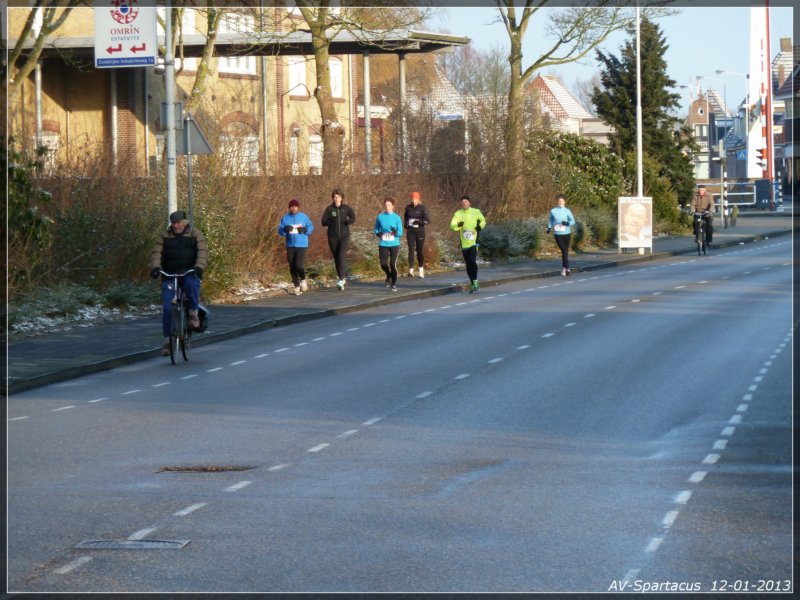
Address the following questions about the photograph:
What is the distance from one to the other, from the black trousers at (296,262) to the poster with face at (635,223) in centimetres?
1582

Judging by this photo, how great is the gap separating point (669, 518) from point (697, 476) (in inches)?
53.4

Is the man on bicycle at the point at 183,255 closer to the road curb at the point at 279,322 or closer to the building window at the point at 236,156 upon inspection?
the road curb at the point at 279,322

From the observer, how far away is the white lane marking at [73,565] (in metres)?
6.59

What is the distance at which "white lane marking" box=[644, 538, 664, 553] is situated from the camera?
6.89 metres

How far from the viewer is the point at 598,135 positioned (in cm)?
11994

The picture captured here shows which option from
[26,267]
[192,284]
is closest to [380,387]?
[192,284]

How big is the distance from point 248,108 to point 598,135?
75.3 meters

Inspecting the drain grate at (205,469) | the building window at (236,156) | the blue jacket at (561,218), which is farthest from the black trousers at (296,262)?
the drain grate at (205,469)

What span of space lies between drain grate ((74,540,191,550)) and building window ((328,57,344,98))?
4840 cm

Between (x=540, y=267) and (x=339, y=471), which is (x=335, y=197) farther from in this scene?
(x=339, y=471)

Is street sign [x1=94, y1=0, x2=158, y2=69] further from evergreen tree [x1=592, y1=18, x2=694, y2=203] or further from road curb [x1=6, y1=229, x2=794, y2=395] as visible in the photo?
evergreen tree [x1=592, y1=18, x2=694, y2=203]

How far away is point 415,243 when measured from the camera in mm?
29359

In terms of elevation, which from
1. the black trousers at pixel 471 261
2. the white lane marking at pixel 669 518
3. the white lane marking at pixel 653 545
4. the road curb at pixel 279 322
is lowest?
the white lane marking at pixel 669 518

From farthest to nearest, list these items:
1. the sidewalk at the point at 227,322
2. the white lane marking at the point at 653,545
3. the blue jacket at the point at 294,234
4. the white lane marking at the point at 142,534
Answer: the blue jacket at the point at 294,234 → the sidewalk at the point at 227,322 → the white lane marking at the point at 142,534 → the white lane marking at the point at 653,545
